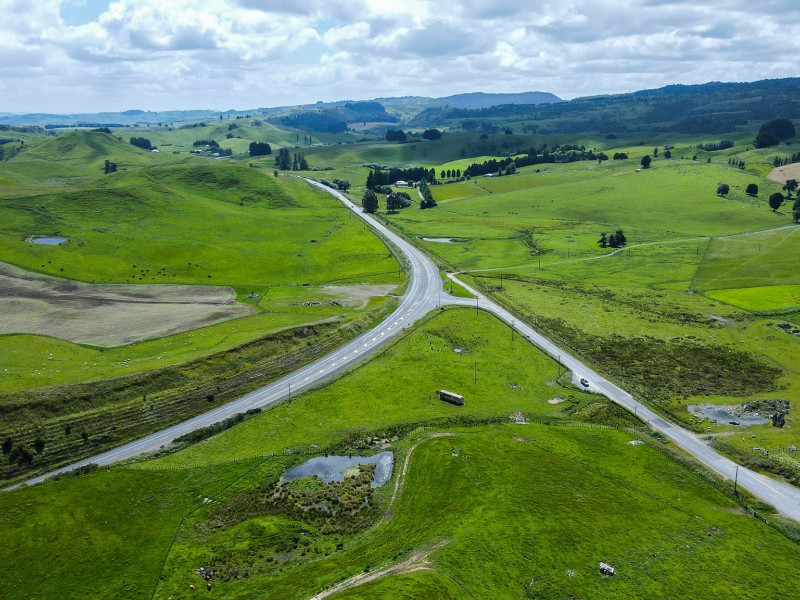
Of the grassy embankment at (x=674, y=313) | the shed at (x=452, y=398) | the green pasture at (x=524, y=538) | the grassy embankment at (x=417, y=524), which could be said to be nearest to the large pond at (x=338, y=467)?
the grassy embankment at (x=417, y=524)

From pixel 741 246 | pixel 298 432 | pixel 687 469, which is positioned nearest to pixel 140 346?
pixel 298 432

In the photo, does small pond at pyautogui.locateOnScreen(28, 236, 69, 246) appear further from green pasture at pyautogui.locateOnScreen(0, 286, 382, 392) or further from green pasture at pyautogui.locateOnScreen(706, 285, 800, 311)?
green pasture at pyautogui.locateOnScreen(706, 285, 800, 311)

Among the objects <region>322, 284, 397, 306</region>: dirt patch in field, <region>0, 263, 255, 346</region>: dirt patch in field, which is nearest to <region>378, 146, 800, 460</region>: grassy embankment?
<region>322, 284, 397, 306</region>: dirt patch in field

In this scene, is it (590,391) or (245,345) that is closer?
(590,391)

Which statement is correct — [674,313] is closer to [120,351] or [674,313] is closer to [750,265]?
[750,265]

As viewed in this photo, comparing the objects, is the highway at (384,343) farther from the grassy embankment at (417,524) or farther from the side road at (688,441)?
the grassy embankment at (417,524)

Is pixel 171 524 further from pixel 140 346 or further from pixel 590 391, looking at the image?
pixel 590 391

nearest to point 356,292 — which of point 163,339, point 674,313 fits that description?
point 163,339
